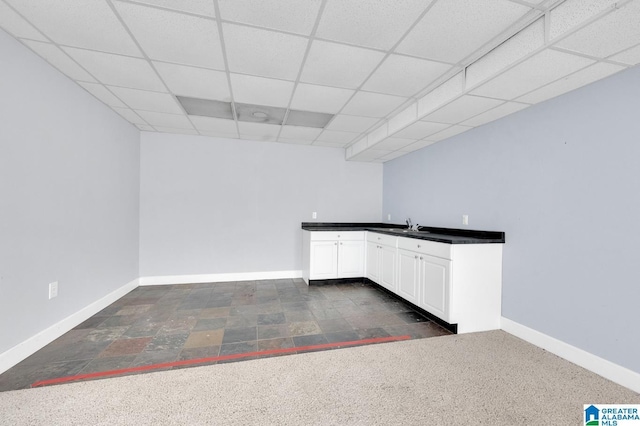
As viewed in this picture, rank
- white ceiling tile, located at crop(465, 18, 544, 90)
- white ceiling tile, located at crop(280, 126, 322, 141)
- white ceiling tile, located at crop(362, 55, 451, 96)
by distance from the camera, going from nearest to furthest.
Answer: white ceiling tile, located at crop(465, 18, 544, 90)
white ceiling tile, located at crop(362, 55, 451, 96)
white ceiling tile, located at crop(280, 126, 322, 141)

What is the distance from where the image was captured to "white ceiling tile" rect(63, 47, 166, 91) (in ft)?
7.52

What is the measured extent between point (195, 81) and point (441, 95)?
2492 millimetres

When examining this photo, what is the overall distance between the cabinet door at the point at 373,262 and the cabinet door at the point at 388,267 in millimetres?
158

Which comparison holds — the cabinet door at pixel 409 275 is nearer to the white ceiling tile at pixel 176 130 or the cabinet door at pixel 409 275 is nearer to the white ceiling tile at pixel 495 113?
the white ceiling tile at pixel 495 113

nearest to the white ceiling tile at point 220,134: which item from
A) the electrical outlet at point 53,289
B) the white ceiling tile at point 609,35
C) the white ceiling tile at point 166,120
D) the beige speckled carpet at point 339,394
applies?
the white ceiling tile at point 166,120

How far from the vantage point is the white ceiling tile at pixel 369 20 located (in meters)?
1.67

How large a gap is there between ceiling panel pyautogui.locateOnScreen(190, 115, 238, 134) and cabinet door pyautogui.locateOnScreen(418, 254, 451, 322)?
3.28 metres

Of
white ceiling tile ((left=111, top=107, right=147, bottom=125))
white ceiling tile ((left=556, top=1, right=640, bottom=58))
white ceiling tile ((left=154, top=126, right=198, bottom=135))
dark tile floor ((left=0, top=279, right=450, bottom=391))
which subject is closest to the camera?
white ceiling tile ((left=556, top=1, right=640, bottom=58))

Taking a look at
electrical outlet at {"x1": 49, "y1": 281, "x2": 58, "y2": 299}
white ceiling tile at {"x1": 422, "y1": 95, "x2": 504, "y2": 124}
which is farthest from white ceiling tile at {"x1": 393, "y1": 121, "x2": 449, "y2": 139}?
electrical outlet at {"x1": 49, "y1": 281, "x2": 58, "y2": 299}

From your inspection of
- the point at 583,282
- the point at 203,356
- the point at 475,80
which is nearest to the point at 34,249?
the point at 203,356

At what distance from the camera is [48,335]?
242 cm

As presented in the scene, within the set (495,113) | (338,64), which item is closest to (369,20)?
(338,64)

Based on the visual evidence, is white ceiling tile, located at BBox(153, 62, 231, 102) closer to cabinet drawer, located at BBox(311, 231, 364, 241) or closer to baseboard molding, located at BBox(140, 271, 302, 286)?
cabinet drawer, located at BBox(311, 231, 364, 241)

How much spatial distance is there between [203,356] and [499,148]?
3.63 meters
